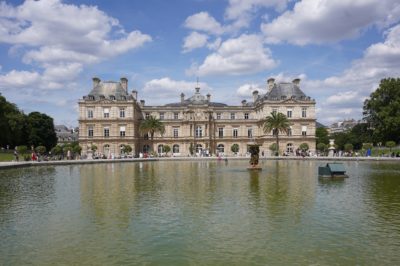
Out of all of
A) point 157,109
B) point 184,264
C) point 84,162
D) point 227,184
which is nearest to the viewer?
point 184,264

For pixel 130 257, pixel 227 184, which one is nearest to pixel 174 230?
pixel 130 257

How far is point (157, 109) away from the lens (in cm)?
8856

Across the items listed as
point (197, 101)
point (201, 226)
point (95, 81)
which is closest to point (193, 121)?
point (197, 101)

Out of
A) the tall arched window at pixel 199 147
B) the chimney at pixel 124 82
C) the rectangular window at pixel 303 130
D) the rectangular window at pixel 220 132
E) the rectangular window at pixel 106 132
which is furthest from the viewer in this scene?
the rectangular window at pixel 220 132

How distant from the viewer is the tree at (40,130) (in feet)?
293

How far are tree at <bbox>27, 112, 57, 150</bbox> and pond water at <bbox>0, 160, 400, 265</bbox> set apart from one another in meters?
71.9

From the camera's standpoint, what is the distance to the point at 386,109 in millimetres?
70750

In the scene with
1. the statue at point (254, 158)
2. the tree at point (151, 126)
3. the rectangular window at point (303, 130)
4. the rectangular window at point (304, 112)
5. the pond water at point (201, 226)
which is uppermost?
the rectangular window at point (304, 112)

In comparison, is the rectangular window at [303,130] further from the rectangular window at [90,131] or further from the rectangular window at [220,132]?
the rectangular window at [90,131]

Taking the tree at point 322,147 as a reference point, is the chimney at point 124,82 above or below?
above

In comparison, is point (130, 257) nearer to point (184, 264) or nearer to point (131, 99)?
point (184, 264)

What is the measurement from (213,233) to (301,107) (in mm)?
71944

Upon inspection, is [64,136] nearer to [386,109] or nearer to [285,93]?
[285,93]

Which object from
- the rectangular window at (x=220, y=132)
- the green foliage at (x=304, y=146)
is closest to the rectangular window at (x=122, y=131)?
the rectangular window at (x=220, y=132)
